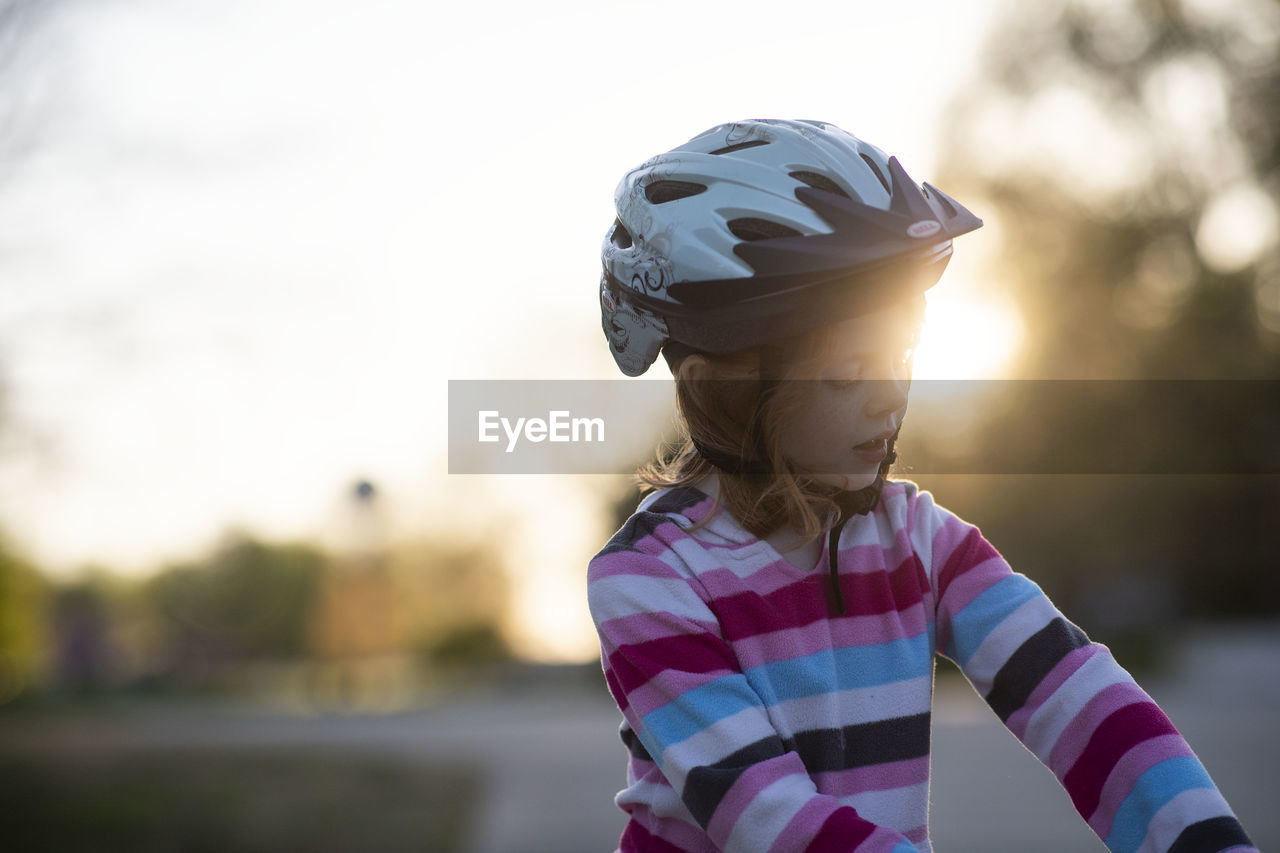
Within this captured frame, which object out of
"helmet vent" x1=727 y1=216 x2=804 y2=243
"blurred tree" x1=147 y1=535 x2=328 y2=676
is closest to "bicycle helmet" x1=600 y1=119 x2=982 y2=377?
"helmet vent" x1=727 y1=216 x2=804 y2=243

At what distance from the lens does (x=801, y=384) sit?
175 centimetres

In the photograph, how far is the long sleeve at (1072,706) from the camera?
1.64 meters

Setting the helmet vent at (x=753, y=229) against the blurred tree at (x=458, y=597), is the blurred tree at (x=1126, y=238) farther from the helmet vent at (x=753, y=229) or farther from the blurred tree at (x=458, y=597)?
the helmet vent at (x=753, y=229)

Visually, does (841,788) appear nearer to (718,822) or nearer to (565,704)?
(718,822)

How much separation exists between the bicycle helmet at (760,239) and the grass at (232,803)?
6.61m

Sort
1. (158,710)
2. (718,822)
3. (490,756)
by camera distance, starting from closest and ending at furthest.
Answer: (718,822) → (490,756) → (158,710)

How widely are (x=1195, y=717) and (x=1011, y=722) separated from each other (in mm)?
13171

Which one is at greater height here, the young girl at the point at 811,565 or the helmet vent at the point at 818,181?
the helmet vent at the point at 818,181

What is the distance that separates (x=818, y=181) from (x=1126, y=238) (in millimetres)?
23154

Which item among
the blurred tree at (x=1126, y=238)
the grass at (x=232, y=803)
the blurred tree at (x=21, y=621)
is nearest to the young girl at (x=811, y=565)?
the grass at (x=232, y=803)

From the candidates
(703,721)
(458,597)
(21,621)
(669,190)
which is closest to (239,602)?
(21,621)

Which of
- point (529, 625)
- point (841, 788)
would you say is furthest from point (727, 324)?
point (529, 625)

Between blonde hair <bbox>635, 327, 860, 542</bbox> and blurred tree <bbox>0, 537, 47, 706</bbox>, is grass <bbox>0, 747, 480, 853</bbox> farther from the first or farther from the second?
blurred tree <bbox>0, 537, 47, 706</bbox>

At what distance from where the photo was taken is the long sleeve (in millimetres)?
1641
